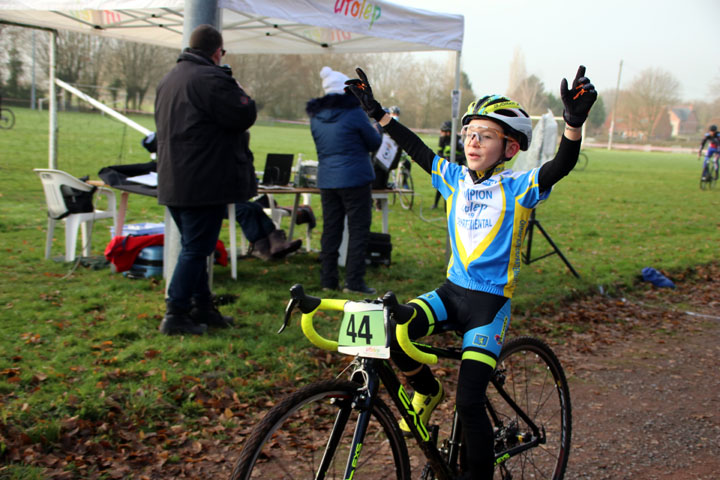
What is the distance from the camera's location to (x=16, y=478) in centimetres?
318

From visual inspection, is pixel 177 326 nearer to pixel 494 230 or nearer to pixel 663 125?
A: pixel 494 230

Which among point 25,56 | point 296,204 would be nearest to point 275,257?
point 296,204

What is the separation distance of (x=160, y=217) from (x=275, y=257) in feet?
14.2

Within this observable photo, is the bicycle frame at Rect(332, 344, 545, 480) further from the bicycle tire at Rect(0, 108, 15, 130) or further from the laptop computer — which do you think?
the bicycle tire at Rect(0, 108, 15, 130)

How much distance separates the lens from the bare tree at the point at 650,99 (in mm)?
100188

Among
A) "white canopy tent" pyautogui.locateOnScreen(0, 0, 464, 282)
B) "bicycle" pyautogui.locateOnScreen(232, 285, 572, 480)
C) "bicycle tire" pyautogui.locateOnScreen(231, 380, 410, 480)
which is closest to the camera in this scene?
"bicycle tire" pyautogui.locateOnScreen(231, 380, 410, 480)

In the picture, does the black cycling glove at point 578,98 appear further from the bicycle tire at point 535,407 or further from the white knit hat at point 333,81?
the white knit hat at point 333,81

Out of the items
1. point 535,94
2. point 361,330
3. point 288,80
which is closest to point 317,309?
point 361,330

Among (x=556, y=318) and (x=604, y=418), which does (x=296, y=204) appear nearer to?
(x=556, y=318)

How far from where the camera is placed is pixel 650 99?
10175cm

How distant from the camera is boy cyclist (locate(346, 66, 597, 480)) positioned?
2.63 metres

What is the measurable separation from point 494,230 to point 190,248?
3.16m

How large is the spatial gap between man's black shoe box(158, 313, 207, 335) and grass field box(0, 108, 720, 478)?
0.09 meters

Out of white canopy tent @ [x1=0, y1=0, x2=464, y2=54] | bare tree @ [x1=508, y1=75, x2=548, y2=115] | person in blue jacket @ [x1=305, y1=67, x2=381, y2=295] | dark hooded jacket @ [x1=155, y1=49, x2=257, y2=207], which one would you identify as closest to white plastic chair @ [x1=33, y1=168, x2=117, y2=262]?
white canopy tent @ [x1=0, y1=0, x2=464, y2=54]
